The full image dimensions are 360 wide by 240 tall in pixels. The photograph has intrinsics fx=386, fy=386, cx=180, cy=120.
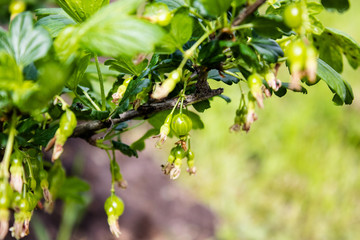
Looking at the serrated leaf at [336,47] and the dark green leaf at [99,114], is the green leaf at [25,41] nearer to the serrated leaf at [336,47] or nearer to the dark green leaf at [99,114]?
the dark green leaf at [99,114]

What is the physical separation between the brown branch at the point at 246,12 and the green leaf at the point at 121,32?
11cm

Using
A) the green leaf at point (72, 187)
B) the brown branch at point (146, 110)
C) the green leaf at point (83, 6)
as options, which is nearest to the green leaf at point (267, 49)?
the brown branch at point (146, 110)

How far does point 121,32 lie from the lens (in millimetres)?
435

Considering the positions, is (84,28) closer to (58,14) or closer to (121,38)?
(121,38)

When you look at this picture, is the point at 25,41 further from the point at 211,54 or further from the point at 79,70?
the point at 211,54

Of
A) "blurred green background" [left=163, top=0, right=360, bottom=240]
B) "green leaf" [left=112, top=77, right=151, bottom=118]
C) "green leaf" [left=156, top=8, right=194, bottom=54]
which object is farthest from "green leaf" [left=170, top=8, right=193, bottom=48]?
"blurred green background" [left=163, top=0, right=360, bottom=240]

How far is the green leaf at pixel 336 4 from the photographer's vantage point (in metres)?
0.54

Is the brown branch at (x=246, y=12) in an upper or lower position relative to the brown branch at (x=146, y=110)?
upper

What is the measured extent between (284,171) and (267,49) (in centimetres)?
237

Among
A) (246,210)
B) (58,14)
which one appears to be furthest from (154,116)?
(246,210)

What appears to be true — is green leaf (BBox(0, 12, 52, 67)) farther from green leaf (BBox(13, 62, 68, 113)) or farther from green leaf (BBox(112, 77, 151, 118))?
green leaf (BBox(112, 77, 151, 118))

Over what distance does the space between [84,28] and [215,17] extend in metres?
0.17

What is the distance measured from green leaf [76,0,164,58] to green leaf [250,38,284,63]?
0.14 metres

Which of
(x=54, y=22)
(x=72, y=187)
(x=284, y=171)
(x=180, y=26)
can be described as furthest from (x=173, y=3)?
(x=284, y=171)
